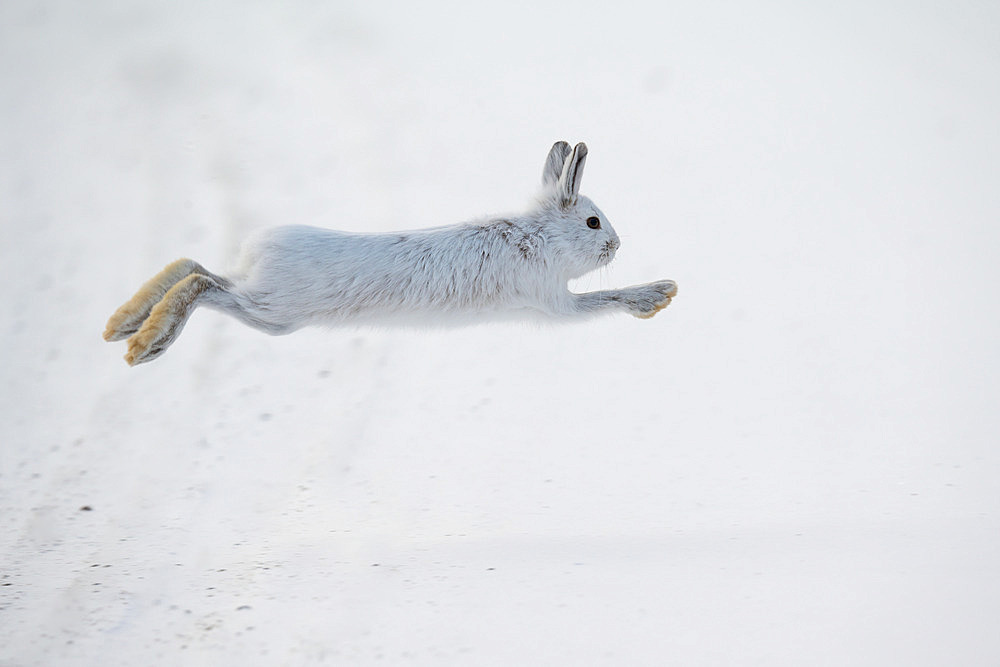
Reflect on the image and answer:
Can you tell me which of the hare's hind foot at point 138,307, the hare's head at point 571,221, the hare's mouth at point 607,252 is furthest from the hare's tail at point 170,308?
the hare's mouth at point 607,252

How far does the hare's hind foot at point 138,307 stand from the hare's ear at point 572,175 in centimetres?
134

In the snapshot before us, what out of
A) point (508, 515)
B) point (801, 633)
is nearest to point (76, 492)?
point (508, 515)

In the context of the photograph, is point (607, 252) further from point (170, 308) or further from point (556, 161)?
point (170, 308)

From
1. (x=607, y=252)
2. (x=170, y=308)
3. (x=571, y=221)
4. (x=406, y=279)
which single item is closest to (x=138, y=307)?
(x=170, y=308)

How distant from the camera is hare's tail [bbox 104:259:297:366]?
282cm

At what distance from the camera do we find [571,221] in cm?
339

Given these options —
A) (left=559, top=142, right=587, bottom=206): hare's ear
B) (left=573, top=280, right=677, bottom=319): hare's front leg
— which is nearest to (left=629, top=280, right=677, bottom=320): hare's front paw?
(left=573, top=280, right=677, bottom=319): hare's front leg

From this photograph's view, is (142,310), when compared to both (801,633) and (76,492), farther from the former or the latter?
(801,633)

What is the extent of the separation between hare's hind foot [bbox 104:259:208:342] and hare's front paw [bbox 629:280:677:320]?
60.6 inches

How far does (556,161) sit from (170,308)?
1.41 metres

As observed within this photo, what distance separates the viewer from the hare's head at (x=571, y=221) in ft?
10.9

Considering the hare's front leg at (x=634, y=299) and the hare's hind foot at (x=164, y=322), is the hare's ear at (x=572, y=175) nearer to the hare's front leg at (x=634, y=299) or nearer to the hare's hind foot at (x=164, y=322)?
the hare's front leg at (x=634, y=299)

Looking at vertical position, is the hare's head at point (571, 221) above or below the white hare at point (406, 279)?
above

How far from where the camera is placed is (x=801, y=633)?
9.25 feet
